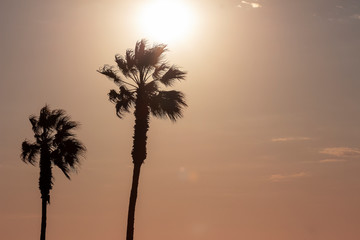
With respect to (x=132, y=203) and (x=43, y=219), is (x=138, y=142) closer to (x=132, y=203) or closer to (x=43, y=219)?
(x=132, y=203)

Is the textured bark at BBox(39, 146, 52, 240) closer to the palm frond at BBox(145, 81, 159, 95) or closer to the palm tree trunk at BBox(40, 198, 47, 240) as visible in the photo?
the palm tree trunk at BBox(40, 198, 47, 240)

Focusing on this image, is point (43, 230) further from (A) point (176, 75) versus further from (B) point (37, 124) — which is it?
(A) point (176, 75)

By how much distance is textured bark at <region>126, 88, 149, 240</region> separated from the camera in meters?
60.6

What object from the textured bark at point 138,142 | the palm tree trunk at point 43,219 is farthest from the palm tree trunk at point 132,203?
the palm tree trunk at point 43,219

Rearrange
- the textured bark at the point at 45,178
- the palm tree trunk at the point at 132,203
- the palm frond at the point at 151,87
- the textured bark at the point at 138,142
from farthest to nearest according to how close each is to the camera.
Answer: the textured bark at the point at 45,178 → the palm frond at the point at 151,87 → the textured bark at the point at 138,142 → the palm tree trunk at the point at 132,203

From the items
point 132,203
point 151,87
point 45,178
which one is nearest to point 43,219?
point 45,178

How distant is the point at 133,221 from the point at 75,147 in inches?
492

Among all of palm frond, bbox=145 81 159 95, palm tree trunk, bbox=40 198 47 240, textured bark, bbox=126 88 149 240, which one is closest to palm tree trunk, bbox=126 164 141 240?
textured bark, bbox=126 88 149 240

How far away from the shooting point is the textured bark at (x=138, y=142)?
6059 cm

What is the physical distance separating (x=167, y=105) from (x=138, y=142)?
3.56 metres

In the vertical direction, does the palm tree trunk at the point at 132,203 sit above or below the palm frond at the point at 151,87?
below

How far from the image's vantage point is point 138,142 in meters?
62.0

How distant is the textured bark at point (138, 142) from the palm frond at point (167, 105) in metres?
0.66

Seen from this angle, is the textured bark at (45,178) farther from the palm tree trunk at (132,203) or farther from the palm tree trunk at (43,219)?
the palm tree trunk at (132,203)
